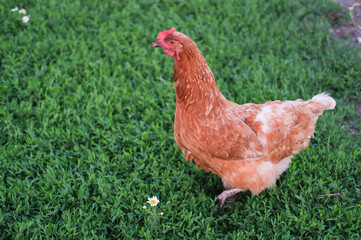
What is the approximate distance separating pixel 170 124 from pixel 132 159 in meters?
0.67

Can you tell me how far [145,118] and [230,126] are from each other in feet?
4.66

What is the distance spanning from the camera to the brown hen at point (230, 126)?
276cm

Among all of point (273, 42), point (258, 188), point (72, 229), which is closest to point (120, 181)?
point (72, 229)

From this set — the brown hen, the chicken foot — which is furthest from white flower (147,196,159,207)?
the chicken foot

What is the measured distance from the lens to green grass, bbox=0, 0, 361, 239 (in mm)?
3119

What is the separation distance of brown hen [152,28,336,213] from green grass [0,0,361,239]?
17.0 inches

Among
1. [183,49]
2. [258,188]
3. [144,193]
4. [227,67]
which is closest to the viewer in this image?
[183,49]

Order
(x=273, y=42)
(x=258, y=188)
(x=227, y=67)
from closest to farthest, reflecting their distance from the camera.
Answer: (x=258, y=188) → (x=227, y=67) → (x=273, y=42)

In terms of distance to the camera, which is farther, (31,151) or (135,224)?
(31,151)

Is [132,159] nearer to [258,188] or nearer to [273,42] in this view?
[258,188]

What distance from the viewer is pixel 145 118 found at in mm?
4070

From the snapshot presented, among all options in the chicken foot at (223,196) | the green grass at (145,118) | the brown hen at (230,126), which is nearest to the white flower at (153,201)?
the green grass at (145,118)

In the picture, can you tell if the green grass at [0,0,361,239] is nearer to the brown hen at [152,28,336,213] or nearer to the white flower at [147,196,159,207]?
the white flower at [147,196,159,207]

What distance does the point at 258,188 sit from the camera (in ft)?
10.1
